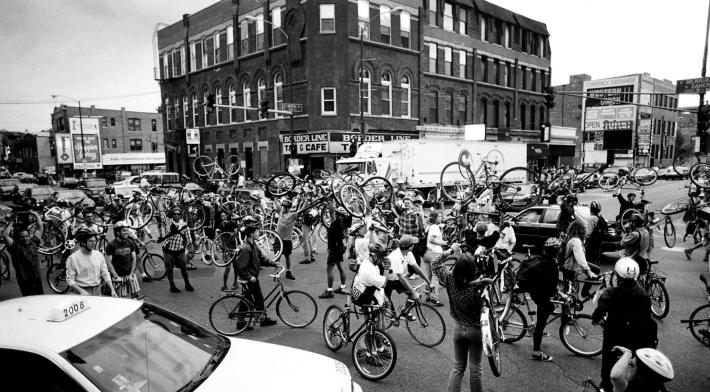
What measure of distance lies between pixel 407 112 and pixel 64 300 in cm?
3186

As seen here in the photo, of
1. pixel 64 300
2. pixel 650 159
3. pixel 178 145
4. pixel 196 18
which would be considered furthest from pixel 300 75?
pixel 650 159

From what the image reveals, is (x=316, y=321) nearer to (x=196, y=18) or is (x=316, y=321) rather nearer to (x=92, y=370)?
(x=92, y=370)

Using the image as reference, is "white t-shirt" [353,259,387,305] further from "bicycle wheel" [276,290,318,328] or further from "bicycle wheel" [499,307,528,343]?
"bicycle wheel" [499,307,528,343]

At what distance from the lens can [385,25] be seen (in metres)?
31.7

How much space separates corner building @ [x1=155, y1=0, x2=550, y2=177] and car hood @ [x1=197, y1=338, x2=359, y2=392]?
76.2 feet

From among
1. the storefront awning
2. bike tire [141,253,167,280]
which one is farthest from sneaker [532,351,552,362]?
the storefront awning

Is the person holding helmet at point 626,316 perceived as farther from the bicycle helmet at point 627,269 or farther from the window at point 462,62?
the window at point 462,62

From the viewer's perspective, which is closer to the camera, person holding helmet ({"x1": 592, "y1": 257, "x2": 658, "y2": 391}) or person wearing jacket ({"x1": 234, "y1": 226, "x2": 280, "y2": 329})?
person holding helmet ({"x1": 592, "y1": 257, "x2": 658, "y2": 391})

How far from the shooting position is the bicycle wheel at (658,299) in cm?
737

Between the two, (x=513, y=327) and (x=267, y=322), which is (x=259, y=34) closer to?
(x=267, y=322)

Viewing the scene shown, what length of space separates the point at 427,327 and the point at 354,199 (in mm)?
6060

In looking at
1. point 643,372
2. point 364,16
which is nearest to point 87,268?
point 643,372

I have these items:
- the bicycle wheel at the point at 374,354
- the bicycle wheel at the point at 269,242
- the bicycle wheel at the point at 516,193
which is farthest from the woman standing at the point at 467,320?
the bicycle wheel at the point at 269,242

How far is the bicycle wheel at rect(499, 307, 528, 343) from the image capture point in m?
6.56
